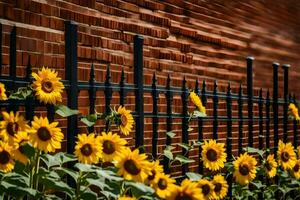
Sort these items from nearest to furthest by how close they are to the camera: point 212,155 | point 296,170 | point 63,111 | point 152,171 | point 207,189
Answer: point 152,171
point 63,111
point 207,189
point 212,155
point 296,170

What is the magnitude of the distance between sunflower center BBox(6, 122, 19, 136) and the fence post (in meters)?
0.74

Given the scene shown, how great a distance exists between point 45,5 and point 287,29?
18.2 feet

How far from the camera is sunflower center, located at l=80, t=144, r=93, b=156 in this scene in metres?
2.94

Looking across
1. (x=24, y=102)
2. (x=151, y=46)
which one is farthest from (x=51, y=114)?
(x=151, y=46)

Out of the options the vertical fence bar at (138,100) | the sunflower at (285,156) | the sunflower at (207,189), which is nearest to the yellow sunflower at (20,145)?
the sunflower at (207,189)

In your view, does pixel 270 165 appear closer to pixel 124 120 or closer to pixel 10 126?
pixel 124 120

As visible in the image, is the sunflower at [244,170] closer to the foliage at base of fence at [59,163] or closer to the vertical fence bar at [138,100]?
the vertical fence bar at [138,100]

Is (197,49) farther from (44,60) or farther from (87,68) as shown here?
Answer: (44,60)

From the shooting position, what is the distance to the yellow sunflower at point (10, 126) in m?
2.77

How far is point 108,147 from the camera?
301 centimetres

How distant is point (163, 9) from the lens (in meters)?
5.68

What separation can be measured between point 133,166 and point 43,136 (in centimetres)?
43

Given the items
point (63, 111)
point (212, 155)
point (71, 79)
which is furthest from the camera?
point (212, 155)

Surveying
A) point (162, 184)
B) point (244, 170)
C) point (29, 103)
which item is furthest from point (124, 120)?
point (244, 170)
